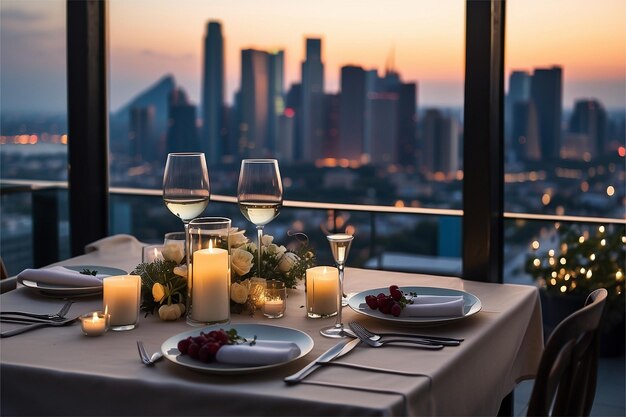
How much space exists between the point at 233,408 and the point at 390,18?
221 inches

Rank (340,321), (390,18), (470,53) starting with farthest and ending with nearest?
1. (390,18)
2. (470,53)
3. (340,321)

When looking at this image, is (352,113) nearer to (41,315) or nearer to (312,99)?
(312,99)

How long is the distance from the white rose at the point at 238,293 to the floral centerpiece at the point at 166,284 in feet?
0.39

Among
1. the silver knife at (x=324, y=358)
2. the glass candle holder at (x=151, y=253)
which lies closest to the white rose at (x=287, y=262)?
the glass candle holder at (x=151, y=253)

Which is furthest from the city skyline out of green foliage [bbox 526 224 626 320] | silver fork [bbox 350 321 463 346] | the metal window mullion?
silver fork [bbox 350 321 463 346]

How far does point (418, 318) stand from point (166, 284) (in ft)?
2.09

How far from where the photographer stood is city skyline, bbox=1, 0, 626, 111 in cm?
520

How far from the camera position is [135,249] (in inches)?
113

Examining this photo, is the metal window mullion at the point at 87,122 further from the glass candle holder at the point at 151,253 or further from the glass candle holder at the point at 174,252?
the glass candle holder at the point at 174,252

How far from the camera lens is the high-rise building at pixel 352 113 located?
720cm

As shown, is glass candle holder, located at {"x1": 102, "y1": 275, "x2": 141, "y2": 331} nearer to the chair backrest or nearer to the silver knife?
the silver knife

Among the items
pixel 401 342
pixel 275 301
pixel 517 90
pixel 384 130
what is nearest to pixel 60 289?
pixel 275 301

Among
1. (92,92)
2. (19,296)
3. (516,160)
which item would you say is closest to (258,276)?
(19,296)

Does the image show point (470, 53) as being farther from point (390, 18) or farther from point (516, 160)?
point (390, 18)
